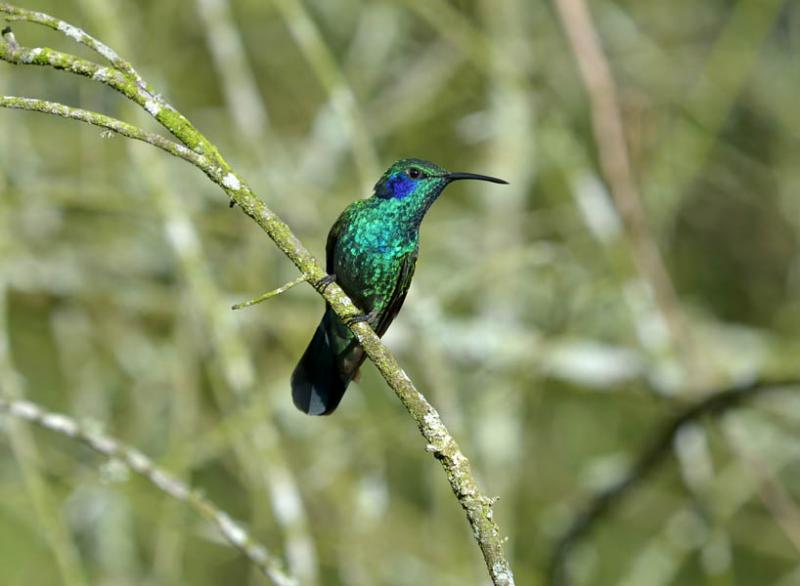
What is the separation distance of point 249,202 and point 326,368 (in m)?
1.28

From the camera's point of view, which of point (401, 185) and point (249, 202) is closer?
point (249, 202)

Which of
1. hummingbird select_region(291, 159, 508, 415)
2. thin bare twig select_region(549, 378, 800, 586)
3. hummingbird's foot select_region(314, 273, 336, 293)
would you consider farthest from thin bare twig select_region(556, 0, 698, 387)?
hummingbird's foot select_region(314, 273, 336, 293)

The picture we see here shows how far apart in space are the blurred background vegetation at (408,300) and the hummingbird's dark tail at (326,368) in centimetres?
43

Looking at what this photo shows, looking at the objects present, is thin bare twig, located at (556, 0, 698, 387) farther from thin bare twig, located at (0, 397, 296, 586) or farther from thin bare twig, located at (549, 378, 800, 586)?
thin bare twig, located at (0, 397, 296, 586)

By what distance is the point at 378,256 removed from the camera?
3359 millimetres

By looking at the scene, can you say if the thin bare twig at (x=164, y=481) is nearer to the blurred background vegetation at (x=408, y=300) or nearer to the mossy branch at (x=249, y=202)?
the blurred background vegetation at (x=408, y=300)

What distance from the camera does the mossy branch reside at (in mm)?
1970

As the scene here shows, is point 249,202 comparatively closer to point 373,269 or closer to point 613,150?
point 373,269

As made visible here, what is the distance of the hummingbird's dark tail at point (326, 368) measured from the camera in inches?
130

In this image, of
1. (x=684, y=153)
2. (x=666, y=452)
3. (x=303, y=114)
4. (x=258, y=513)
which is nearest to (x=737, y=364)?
(x=684, y=153)

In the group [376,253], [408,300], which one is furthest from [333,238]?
[408,300]

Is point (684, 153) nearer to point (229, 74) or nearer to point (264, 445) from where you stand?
point (229, 74)

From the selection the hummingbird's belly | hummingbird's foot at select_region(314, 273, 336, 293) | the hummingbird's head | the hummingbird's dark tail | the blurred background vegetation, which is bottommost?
hummingbird's foot at select_region(314, 273, 336, 293)

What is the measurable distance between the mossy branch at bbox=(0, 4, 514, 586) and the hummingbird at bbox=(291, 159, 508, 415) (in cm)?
102
